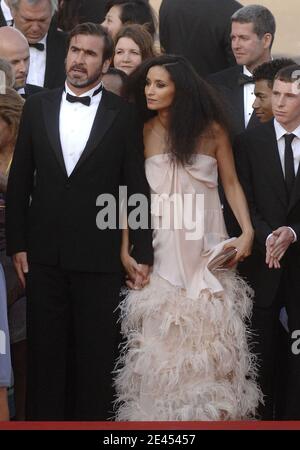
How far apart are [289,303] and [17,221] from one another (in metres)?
1.26

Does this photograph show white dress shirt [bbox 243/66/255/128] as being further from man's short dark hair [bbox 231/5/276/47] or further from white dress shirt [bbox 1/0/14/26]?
white dress shirt [bbox 1/0/14/26]

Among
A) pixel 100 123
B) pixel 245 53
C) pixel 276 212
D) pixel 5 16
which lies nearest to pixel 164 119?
pixel 100 123

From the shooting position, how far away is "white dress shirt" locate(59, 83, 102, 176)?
215 inches

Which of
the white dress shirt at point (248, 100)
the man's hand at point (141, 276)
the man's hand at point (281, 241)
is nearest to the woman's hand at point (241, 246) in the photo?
the man's hand at point (281, 241)

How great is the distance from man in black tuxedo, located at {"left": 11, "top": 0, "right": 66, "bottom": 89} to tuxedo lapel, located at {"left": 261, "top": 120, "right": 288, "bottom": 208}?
152cm

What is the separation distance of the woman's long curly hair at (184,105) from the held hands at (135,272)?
488mm

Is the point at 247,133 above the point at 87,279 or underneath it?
above

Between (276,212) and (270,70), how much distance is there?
803 millimetres

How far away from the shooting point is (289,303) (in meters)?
5.62

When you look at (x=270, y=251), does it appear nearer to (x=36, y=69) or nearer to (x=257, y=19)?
(x=257, y=19)

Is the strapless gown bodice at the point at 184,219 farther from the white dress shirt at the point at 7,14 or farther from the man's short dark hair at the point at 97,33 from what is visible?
the white dress shirt at the point at 7,14

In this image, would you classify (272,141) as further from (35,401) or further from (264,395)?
(35,401)

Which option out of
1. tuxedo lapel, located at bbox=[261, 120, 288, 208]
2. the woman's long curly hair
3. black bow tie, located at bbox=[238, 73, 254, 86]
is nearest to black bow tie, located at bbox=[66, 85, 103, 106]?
the woman's long curly hair
